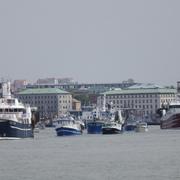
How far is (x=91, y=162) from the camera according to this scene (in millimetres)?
74625

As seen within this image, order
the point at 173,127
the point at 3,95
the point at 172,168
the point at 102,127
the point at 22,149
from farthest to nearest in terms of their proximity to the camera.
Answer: the point at 173,127, the point at 102,127, the point at 3,95, the point at 22,149, the point at 172,168

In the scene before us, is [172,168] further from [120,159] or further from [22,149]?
[22,149]

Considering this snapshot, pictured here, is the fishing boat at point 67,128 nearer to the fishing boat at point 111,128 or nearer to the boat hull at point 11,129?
the fishing boat at point 111,128

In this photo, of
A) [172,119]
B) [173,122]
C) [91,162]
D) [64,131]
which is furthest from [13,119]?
[172,119]

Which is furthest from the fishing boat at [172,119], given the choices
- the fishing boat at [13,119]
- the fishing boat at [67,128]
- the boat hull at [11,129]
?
the boat hull at [11,129]

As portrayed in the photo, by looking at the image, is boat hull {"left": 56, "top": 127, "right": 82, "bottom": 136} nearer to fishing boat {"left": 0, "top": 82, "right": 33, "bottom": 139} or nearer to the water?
fishing boat {"left": 0, "top": 82, "right": 33, "bottom": 139}

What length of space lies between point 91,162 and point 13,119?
39.2 meters

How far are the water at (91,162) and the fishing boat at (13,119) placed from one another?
37.4 feet

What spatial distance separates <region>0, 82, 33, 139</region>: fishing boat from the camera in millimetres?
110625

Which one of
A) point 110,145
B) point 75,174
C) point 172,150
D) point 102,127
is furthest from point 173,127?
point 75,174

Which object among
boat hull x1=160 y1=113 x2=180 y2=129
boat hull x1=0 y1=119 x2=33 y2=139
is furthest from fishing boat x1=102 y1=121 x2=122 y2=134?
boat hull x1=0 y1=119 x2=33 y2=139

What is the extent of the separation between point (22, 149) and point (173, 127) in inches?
2728

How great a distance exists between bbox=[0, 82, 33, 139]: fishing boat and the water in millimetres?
11386

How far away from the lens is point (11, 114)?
11494 centimetres
